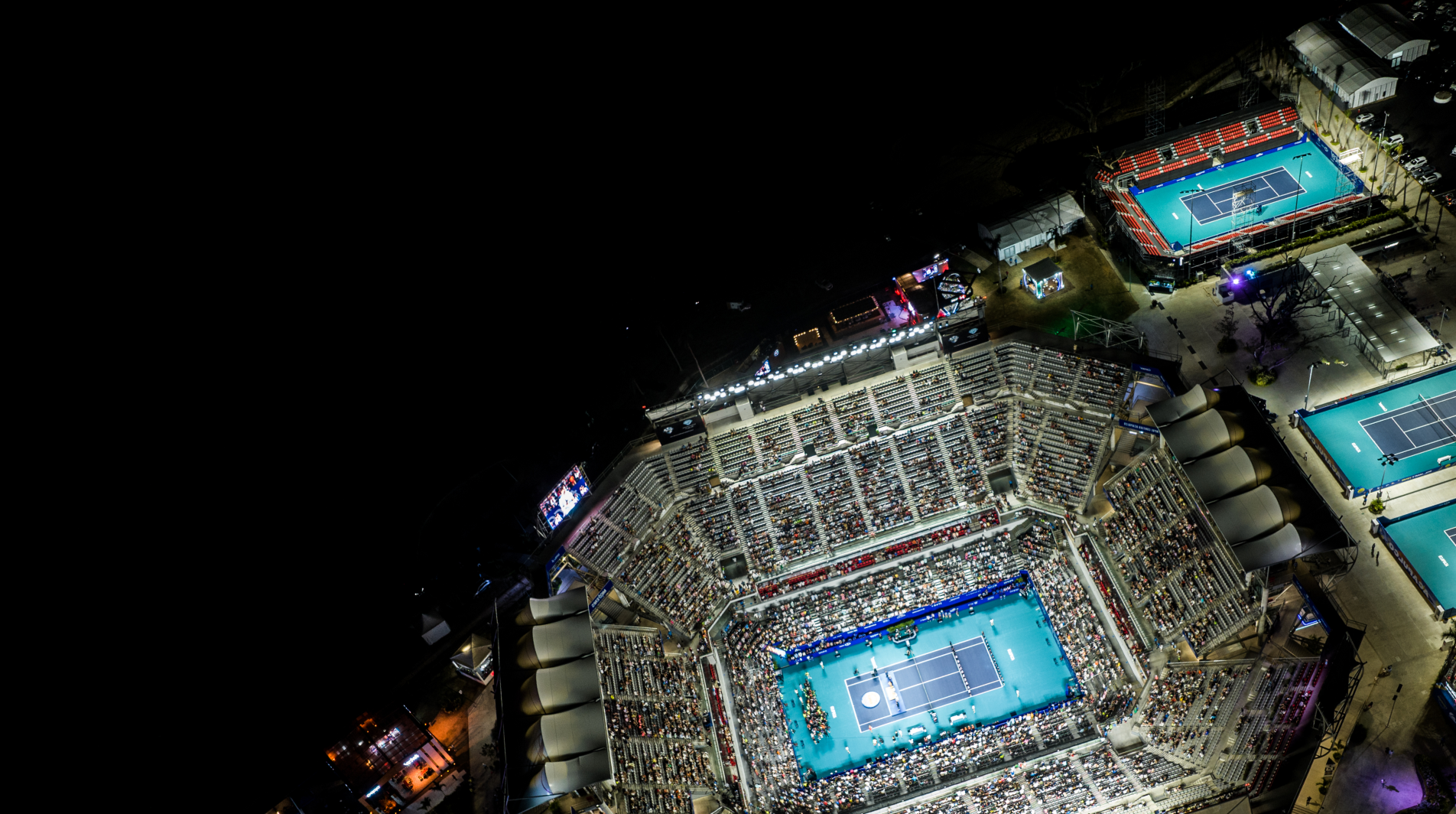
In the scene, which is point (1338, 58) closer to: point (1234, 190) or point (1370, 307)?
point (1234, 190)

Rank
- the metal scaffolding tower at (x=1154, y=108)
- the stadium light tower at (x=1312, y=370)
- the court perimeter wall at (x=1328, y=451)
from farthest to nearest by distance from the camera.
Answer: the metal scaffolding tower at (x=1154, y=108) → the stadium light tower at (x=1312, y=370) → the court perimeter wall at (x=1328, y=451)

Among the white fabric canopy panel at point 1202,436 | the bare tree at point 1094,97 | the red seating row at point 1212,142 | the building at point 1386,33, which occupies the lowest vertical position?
the white fabric canopy panel at point 1202,436

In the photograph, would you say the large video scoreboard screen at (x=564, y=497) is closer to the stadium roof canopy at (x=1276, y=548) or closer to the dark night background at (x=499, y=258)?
the dark night background at (x=499, y=258)

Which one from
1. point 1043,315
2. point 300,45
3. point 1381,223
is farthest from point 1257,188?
point 300,45

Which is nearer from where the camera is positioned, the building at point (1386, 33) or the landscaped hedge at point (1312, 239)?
the landscaped hedge at point (1312, 239)

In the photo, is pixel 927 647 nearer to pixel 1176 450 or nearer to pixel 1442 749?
pixel 1176 450

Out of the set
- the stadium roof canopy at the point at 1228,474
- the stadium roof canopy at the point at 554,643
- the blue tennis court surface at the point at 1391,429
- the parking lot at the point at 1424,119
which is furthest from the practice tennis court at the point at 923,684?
the parking lot at the point at 1424,119

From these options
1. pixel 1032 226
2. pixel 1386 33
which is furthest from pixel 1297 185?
pixel 1032 226
